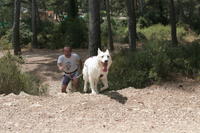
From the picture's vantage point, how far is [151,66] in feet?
29.3

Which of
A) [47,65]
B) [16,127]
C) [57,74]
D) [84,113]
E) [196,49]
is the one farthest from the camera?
[47,65]

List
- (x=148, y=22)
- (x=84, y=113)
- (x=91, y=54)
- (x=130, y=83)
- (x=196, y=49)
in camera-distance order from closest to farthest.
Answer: (x=84, y=113) < (x=130, y=83) < (x=196, y=49) < (x=91, y=54) < (x=148, y=22)

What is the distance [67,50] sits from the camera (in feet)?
29.8

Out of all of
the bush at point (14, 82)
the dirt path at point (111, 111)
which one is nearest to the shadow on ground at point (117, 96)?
the dirt path at point (111, 111)

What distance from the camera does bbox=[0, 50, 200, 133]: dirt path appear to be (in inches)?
251

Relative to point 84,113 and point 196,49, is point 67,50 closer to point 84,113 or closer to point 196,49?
point 84,113

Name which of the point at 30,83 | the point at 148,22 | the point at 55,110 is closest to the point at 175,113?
the point at 55,110

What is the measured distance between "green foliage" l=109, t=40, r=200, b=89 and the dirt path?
1.23 feet

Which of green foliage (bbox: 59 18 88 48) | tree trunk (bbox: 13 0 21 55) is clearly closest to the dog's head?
tree trunk (bbox: 13 0 21 55)

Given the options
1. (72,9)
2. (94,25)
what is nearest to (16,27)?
(94,25)

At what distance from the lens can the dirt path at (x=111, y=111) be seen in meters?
6.38

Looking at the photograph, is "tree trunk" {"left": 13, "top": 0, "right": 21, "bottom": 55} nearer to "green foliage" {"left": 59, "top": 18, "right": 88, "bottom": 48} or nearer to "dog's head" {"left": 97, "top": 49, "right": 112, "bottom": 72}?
"green foliage" {"left": 59, "top": 18, "right": 88, "bottom": 48}

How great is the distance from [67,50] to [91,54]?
1606 mm

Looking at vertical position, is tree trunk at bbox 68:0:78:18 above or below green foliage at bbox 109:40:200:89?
above
